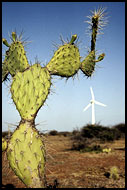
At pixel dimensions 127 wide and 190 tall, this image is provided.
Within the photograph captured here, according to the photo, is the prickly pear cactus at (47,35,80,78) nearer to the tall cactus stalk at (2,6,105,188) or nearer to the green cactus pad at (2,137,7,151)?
the tall cactus stalk at (2,6,105,188)

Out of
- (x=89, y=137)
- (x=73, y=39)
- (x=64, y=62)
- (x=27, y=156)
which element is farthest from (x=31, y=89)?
(x=89, y=137)

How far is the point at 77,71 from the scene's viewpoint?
8.08 ft

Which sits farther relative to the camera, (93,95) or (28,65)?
(93,95)

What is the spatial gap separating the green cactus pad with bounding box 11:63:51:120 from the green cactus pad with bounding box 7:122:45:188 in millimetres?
170

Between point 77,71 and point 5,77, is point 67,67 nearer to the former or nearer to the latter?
point 77,71

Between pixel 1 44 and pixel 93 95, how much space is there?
13727 millimetres

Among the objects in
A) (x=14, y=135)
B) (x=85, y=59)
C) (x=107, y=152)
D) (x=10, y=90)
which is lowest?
(x=107, y=152)

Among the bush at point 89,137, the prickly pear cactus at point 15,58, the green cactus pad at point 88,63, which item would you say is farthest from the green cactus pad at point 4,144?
the bush at point 89,137

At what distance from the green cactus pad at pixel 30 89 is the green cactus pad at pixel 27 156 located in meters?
0.17

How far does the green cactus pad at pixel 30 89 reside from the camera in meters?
2.01

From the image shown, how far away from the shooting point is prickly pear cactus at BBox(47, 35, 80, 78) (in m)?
2.27

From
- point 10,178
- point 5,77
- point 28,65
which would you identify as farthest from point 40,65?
point 10,178

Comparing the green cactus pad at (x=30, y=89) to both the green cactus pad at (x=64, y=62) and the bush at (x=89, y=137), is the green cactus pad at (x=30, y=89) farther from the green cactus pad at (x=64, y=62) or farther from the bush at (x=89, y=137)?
the bush at (x=89, y=137)

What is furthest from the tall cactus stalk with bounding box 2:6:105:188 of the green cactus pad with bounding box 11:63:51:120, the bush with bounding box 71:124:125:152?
the bush with bounding box 71:124:125:152
